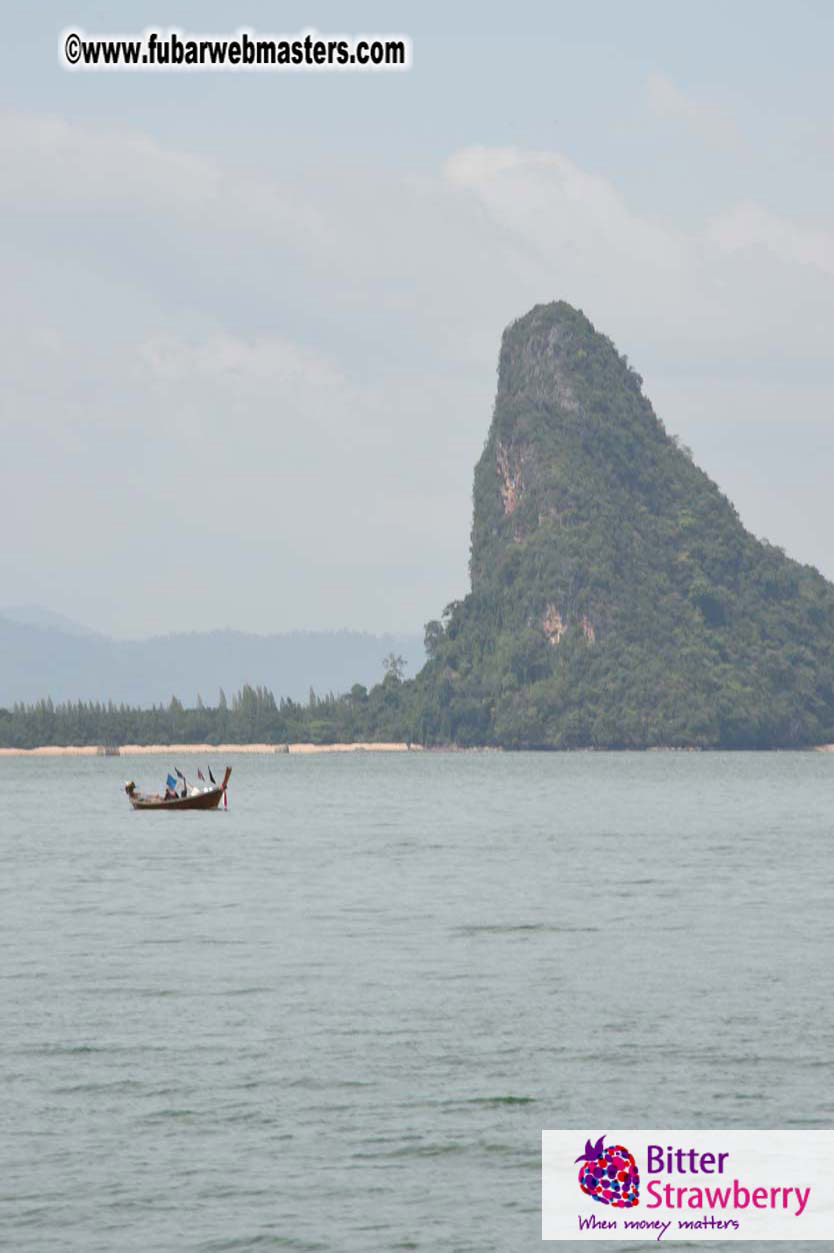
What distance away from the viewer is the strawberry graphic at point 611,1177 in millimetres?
23375

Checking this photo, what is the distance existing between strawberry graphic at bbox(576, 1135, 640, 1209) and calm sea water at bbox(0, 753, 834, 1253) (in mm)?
888

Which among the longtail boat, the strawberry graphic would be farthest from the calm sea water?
the longtail boat

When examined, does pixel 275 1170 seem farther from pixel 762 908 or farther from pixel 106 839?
pixel 106 839

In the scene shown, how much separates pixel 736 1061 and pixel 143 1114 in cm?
934

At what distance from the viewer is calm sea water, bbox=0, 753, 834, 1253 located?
78.8ft

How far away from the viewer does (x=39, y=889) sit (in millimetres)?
66938

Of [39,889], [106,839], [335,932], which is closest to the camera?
[335,932]

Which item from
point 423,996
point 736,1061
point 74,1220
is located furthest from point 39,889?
point 74,1220

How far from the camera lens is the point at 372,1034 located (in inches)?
1337

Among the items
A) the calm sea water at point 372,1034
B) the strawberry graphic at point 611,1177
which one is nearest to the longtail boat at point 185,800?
the calm sea water at point 372,1034

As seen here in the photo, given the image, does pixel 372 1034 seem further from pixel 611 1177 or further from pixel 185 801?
pixel 185 801

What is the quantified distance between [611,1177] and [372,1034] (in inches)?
416

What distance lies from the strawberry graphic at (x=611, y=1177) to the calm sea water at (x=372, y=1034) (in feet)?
2.91

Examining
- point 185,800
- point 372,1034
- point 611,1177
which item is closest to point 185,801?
point 185,800
